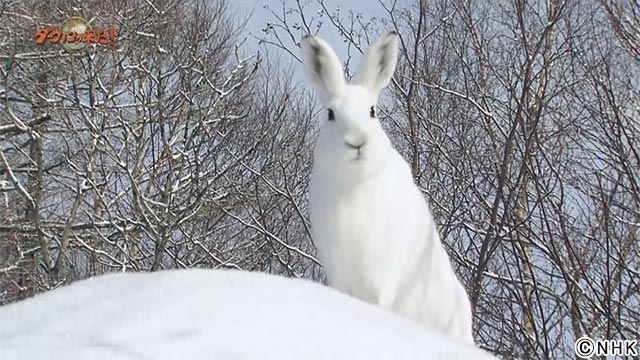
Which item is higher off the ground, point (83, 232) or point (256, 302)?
point (83, 232)

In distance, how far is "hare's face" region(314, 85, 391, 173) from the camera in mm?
2383

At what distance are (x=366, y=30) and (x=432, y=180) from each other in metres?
1.93

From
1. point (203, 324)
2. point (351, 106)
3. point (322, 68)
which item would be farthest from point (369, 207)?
point (203, 324)

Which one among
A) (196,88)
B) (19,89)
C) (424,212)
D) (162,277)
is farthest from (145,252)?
(162,277)

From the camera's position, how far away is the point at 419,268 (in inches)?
103

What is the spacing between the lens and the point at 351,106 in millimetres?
2482

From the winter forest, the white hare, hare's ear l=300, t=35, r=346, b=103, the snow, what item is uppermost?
the winter forest

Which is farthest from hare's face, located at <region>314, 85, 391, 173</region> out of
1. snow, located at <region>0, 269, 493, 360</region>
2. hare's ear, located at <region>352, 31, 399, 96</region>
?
snow, located at <region>0, 269, 493, 360</region>

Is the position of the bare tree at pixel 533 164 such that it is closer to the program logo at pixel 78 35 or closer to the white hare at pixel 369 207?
the white hare at pixel 369 207

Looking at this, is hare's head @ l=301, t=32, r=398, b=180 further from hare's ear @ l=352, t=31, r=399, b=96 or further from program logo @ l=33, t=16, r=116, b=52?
program logo @ l=33, t=16, r=116, b=52

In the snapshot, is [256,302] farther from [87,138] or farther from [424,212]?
[87,138]

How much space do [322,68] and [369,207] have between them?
23.5 inches

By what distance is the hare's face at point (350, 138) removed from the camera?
2.38m

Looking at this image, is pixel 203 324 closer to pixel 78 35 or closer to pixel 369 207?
pixel 369 207
